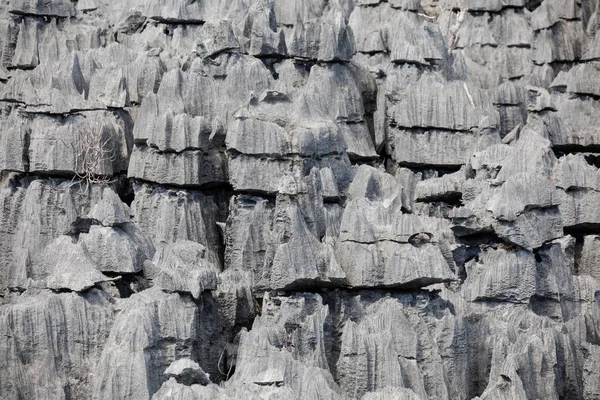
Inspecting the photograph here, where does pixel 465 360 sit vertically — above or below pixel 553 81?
below

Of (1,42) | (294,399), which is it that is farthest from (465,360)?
(1,42)

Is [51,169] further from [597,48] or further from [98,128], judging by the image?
[597,48]

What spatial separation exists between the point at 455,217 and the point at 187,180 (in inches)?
233

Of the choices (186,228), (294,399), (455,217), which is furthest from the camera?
(186,228)

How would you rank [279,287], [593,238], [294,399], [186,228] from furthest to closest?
[593,238] → [186,228] → [279,287] → [294,399]

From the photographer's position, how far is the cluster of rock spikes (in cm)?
2808

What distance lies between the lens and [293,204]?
29.7 meters

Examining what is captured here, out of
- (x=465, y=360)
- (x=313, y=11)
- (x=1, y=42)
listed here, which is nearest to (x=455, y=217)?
(x=465, y=360)

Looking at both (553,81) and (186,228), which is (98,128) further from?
(553,81)

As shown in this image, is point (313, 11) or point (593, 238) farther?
point (313, 11)

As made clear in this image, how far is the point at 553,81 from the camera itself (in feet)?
136

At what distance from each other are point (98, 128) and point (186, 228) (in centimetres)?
336

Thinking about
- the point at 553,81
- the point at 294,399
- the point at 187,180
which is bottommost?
the point at 294,399

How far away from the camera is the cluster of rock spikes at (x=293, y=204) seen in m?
28.1
